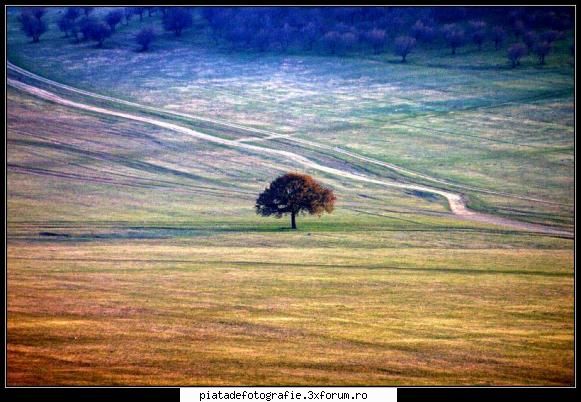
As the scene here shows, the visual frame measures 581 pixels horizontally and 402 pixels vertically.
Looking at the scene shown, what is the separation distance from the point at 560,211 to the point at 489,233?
14.7 metres

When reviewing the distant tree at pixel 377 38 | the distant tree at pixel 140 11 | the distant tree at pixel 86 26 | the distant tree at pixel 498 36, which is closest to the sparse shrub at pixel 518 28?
the distant tree at pixel 498 36

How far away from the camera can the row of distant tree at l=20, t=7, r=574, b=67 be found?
138000 mm

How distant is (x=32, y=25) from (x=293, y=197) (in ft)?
303

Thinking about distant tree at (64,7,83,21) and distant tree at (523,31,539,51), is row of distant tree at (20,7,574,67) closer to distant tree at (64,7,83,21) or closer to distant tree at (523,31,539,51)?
distant tree at (64,7,83,21)

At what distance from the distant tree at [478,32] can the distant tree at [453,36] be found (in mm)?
2075

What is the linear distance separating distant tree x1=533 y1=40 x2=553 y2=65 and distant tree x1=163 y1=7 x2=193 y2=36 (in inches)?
2474

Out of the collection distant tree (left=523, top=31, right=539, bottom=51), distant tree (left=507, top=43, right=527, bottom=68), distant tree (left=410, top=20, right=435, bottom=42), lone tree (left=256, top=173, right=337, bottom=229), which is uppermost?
distant tree (left=410, top=20, right=435, bottom=42)

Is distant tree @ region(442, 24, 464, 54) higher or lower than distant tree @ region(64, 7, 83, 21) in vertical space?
lower

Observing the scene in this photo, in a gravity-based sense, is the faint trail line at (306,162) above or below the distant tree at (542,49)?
below

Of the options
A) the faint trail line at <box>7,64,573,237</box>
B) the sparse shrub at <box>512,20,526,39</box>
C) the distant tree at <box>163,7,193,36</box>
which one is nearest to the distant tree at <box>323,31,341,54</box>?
the distant tree at <box>163,7,193,36</box>

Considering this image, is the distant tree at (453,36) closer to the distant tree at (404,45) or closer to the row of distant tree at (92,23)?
the distant tree at (404,45)

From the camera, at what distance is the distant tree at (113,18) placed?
143m

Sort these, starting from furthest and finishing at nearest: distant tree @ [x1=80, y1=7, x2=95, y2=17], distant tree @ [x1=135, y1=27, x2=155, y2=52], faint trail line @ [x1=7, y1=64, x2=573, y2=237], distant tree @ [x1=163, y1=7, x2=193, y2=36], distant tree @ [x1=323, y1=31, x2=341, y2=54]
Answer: distant tree @ [x1=163, y1=7, x2=193, y2=36] < distant tree @ [x1=80, y1=7, x2=95, y2=17] < distant tree @ [x1=323, y1=31, x2=341, y2=54] < distant tree @ [x1=135, y1=27, x2=155, y2=52] < faint trail line @ [x1=7, y1=64, x2=573, y2=237]

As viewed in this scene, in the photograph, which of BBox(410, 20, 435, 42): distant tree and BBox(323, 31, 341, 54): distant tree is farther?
BBox(323, 31, 341, 54): distant tree
